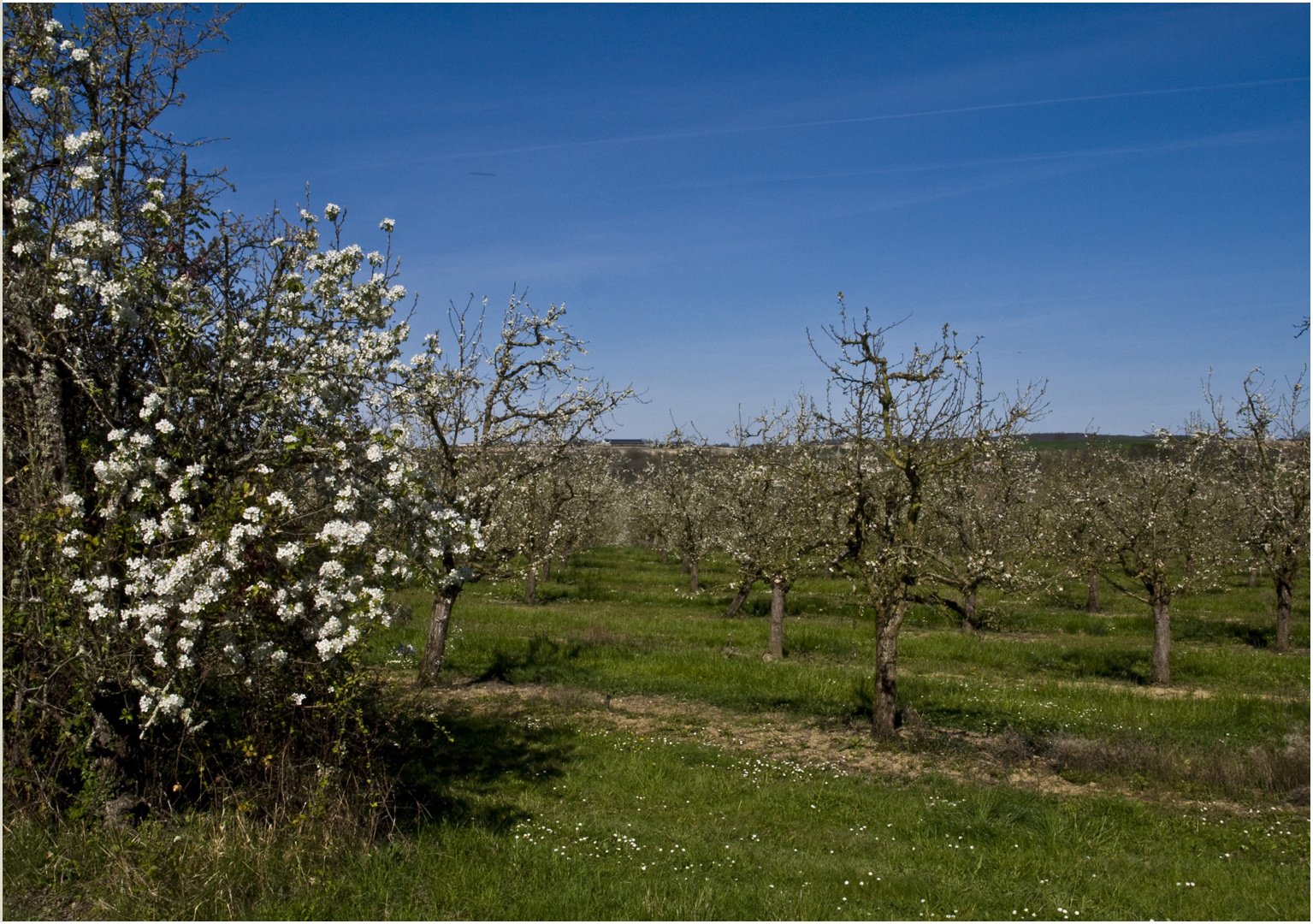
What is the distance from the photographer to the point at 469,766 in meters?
10.9

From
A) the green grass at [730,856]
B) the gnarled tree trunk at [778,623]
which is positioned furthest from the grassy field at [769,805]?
the gnarled tree trunk at [778,623]

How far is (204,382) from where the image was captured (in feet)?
23.9

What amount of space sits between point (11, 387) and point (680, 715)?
34.2ft

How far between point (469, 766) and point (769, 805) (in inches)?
152

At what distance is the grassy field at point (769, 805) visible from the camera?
21.8ft

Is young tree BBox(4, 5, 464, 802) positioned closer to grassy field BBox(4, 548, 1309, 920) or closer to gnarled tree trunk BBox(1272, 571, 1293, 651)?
grassy field BBox(4, 548, 1309, 920)

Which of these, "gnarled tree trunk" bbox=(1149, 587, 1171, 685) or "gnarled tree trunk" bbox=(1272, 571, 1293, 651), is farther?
"gnarled tree trunk" bbox=(1272, 571, 1293, 651)

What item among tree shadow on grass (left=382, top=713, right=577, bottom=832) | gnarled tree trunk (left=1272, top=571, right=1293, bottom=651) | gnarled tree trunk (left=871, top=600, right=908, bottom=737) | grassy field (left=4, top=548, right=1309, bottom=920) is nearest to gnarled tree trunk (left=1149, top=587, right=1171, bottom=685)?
grassy field (left=4, top=548, right=1309, bottom=920)

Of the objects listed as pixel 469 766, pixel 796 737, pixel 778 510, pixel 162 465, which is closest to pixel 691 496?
pixel 778 510

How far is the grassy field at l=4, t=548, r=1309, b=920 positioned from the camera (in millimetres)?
6645

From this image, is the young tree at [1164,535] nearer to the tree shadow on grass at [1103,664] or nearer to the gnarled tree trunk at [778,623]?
the tree shadow on grass at [1103,664]

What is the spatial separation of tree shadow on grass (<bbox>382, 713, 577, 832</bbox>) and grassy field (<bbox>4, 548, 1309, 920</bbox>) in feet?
0.16

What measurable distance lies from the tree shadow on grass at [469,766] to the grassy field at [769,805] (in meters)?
0.05

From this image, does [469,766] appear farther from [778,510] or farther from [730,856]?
[778,510]
